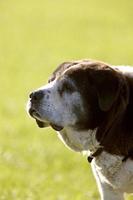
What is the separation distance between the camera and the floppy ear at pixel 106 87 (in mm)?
7723

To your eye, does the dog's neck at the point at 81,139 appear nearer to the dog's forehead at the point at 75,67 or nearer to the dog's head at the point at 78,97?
the dog's head at the point at 78,97

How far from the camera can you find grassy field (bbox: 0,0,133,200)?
40.2ft

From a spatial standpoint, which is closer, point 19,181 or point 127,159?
point 127,159

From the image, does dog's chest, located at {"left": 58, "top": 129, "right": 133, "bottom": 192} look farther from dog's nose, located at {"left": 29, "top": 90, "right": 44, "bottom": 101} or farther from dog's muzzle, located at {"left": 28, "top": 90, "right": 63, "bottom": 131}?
dog's nose, located at {"left": 29, "top": 90, "right": 44, "bottom": 101}

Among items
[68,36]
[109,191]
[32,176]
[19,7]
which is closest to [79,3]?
[19,7]

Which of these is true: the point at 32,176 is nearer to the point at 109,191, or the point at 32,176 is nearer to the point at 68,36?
the point at 109,191

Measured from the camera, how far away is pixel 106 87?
25.3ft

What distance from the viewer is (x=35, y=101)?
7.83 meters

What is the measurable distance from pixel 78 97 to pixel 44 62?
2021 cm

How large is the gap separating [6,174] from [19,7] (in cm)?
3101

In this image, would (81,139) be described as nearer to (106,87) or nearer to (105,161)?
(105,161)

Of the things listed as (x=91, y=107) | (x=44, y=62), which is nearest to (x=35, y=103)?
(x=91, y=107)

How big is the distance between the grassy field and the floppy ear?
3369 millimetres

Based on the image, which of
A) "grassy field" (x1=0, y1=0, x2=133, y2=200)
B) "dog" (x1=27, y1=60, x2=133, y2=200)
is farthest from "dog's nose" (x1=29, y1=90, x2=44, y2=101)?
"grassy field" (x1=0, y1=0, x2=133, y2=200)
